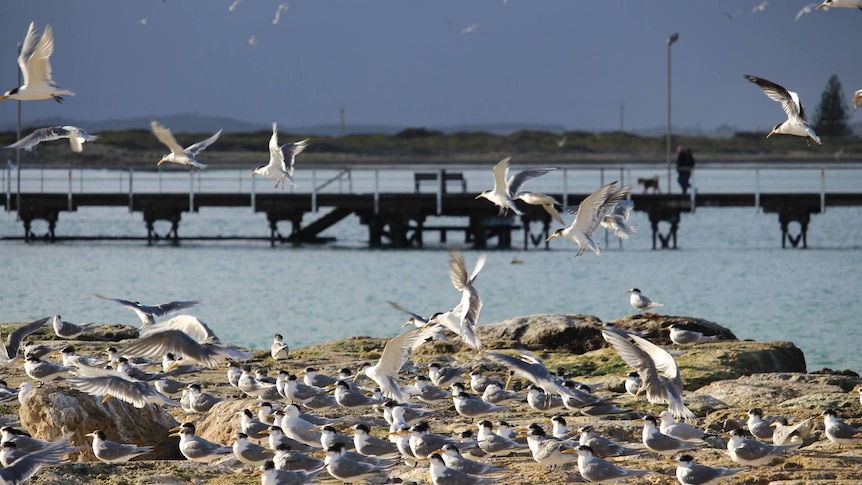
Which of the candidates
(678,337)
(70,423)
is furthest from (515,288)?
(70,423)

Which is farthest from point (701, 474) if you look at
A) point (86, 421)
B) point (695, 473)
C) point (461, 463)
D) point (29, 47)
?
point (29, 47)

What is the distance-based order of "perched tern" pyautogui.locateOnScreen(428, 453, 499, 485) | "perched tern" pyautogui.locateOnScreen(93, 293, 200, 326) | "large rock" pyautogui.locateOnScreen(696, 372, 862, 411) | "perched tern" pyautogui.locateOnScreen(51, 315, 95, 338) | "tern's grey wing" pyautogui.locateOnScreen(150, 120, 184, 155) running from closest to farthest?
"perched tern" pyautogui.locateOnScreen(428, 453, 499, 485), "large rock" pyautogui.locateOnScreen(696, 372, 862, 411), "perched tern" pyautogui.locateOnScreen(93, 293, 200, 326), "tern's grey wing" pyautogui.locateOnScreen(150, 120, 184, 155), "perched tern" pyautogui.locateOnScreen(51, 315, 95, 338)

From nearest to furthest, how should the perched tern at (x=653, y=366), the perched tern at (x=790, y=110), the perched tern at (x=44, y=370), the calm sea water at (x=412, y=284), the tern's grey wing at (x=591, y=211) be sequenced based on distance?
the perched tern at (x=653, y=366) < the perched tern at (x=44, y=370) < the perched tern at (x=790, y=110) < the tern's grey wing at (x=591, y=211) < the calm sea water at (x=412, y=284)

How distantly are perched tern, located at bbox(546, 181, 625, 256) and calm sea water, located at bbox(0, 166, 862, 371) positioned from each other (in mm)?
7788

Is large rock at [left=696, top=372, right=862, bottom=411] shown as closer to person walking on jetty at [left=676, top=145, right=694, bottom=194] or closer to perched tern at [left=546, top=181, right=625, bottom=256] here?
perched tern at [left=546, top=181, right=625, bottom=256]

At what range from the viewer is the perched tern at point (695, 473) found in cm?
841

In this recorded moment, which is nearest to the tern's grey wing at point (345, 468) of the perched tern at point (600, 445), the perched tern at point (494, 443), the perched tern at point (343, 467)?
the perched tern at point (343, 467)

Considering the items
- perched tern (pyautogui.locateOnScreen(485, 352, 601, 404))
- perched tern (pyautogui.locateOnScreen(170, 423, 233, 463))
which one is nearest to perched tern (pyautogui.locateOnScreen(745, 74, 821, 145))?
perched tern (pyautogui.locateOnScreen(485, 352, 601, 404))

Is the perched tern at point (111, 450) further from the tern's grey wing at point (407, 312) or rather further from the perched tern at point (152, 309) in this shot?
the perched tern at point (152, 309)

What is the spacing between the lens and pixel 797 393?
37.6 ft

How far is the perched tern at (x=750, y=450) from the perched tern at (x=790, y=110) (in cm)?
441

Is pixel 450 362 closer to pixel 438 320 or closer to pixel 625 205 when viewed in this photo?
pixel 438 320

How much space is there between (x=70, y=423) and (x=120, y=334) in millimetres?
6894

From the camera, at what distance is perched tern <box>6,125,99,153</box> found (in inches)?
597
